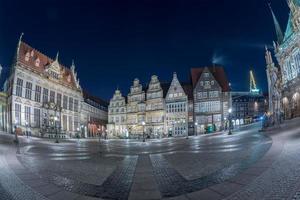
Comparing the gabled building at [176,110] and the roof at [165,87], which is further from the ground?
the roof at [165,87]

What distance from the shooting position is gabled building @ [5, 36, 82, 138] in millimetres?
36312

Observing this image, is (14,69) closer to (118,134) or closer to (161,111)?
(118,134)

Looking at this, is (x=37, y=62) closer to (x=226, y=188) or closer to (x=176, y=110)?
(x=176, y=110)

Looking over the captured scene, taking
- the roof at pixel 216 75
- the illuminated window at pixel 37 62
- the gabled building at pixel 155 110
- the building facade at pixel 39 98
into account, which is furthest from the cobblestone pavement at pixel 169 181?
the illuminated window at pixel 37 62

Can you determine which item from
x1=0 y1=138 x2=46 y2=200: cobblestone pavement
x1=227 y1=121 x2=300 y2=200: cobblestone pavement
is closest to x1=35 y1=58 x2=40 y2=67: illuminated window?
x1=0 y1=138 x2=46 y2=200: cobblestone pavement

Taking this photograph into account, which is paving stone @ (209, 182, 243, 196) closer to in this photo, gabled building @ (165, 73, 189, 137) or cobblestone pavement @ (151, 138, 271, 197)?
cobblestone pavement @ (151, 138, 271, 197)

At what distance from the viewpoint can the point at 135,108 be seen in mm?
50438

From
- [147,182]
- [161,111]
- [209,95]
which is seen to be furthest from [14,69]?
[147,182]

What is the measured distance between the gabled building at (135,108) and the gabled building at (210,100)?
1268 centimetres

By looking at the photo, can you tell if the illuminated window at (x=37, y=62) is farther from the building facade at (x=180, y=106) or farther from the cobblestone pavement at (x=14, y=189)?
the cobblestone pavement at (x=14, y=189)

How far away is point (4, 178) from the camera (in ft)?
17.9

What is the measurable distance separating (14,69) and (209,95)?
38964 mm

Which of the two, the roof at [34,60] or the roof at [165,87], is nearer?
the roof at [34,60]

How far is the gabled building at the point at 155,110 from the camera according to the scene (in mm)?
46656
